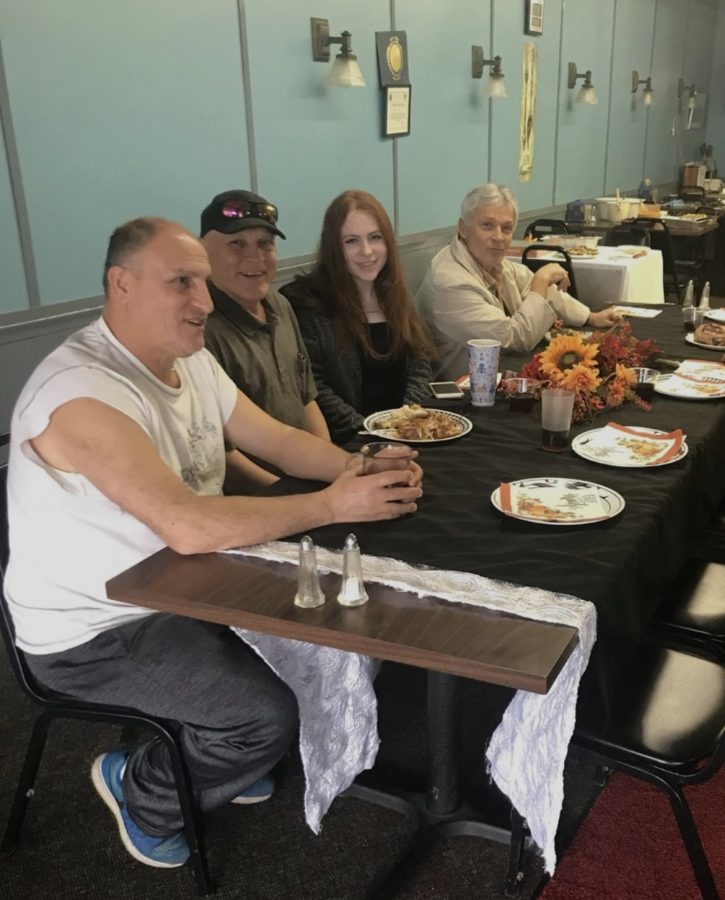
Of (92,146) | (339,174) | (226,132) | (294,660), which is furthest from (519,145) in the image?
(294,660)

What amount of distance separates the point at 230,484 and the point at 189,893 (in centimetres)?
86

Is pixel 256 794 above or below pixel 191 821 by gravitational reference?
below

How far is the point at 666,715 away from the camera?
139 cm

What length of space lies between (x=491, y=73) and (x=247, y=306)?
346 cm

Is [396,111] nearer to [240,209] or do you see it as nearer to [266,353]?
[240,209]

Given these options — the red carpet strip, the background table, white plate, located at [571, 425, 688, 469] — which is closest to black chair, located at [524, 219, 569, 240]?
the background table

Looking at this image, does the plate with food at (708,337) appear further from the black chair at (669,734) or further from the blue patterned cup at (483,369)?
the black chair at (669,734)

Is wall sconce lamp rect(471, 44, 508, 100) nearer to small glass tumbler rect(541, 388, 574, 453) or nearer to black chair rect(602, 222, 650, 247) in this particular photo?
black chair rect(602, 222, 650, 247)

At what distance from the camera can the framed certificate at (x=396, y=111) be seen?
4.18 m

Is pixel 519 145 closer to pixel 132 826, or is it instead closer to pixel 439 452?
pixel 439 452

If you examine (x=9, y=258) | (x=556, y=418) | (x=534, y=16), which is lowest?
(x=556, y=418)

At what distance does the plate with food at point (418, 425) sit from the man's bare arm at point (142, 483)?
0.58 metres

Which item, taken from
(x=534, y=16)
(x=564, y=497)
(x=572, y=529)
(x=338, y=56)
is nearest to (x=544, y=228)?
(x=534, y=16)

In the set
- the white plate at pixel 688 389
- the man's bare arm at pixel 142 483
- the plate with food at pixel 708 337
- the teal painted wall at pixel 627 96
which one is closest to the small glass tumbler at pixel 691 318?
the plate with food at pixel 708 337
